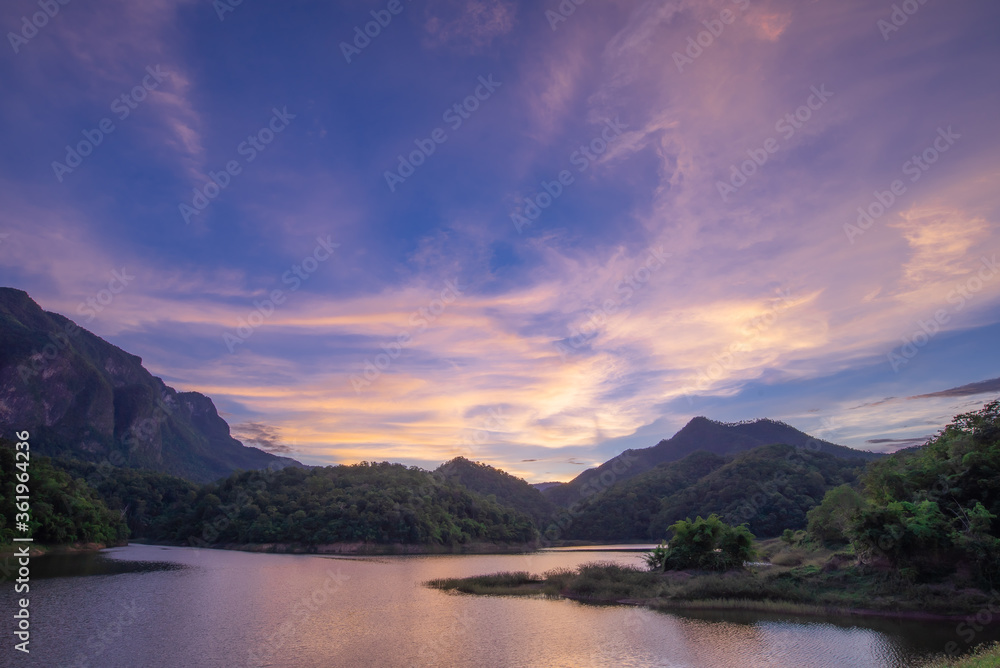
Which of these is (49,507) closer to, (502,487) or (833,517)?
(833,517)

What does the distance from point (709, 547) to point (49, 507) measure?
6433 cm

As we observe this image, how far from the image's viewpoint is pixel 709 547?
113 feet

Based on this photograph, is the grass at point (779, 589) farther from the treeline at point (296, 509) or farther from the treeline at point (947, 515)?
the treeline at point (296, 509)

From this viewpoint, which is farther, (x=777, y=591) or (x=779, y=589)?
(x=779, y=589)

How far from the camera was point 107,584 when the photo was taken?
34.3 m

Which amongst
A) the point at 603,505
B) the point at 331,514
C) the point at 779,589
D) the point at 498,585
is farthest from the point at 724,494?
the point at 779,589

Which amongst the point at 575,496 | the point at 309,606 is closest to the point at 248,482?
the point at 309,606

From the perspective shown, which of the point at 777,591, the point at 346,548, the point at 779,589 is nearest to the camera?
the point at 777,591

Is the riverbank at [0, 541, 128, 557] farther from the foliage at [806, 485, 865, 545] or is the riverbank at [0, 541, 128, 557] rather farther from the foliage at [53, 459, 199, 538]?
the foliage at [806, 485, 865, 545]

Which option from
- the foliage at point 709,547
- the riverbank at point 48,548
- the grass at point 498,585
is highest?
the riverbank at point 48,548

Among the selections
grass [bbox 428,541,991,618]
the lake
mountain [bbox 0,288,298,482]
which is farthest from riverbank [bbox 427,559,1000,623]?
mountain [bbox 0,288,298,482]

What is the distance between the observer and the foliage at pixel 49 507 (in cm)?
4634

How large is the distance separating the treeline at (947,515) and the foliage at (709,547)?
6578mm

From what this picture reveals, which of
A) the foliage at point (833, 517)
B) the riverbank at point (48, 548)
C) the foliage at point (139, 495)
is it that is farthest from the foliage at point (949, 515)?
the foliage at point (139, 495)
